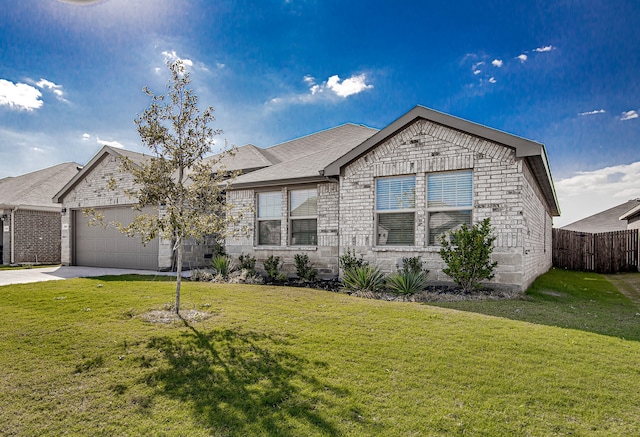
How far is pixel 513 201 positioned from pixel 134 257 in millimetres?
13641

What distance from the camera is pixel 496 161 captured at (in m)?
8.38

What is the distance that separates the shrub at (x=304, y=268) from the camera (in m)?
10.6

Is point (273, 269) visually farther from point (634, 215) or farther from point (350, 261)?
point (634, 215)

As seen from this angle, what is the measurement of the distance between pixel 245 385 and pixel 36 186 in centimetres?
2176

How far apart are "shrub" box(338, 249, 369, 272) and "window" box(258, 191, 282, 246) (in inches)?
Result: 111

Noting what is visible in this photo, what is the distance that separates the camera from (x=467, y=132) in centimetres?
864

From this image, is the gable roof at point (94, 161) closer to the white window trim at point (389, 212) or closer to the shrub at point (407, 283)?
the white window trim at point (389, 212)

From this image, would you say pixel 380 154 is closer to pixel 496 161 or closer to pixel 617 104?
pixel 496 161

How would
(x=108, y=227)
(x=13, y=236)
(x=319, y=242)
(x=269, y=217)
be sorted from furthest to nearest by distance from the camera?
1. (x=13, y=236)
2. (x=108, y=227)
3. (x=269, y=217)
4. (x=319, y=242)

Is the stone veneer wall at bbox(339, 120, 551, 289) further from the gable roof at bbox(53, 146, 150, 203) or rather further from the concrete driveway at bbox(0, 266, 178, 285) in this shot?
the gable roof at bbox(53, 146, 150, 203)

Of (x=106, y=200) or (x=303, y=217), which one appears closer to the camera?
(x=303, y=217)

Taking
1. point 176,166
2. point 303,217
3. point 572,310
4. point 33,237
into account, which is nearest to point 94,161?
point 33,237

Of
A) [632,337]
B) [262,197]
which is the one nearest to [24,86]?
[262,197]

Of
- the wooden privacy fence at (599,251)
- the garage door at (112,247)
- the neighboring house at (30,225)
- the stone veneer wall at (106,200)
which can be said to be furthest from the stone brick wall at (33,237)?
the wooden privacy fence at (599,251)
